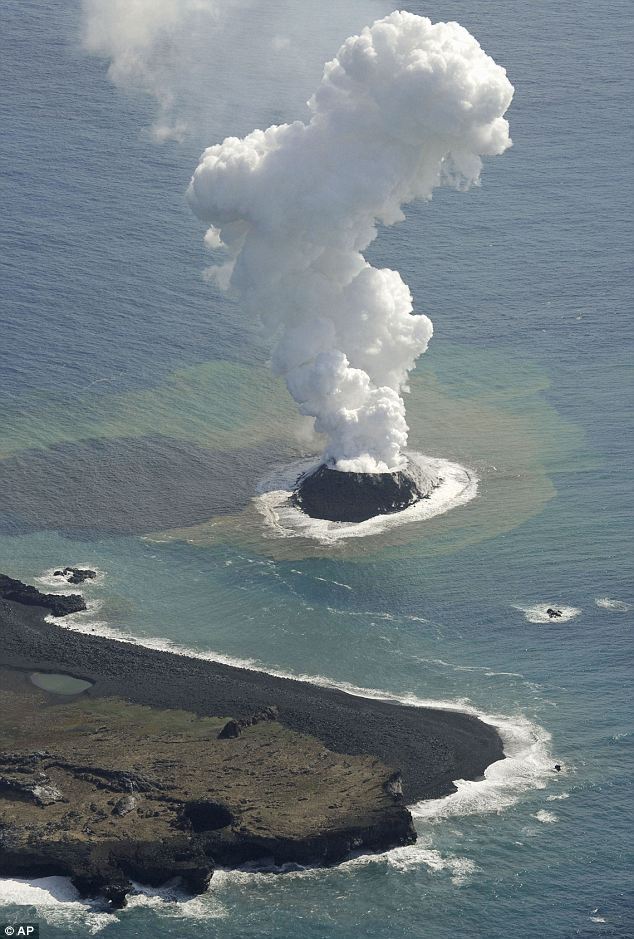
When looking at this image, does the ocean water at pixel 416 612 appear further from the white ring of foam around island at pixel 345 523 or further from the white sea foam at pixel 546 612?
the white ring of foam around island at pixel 345 523

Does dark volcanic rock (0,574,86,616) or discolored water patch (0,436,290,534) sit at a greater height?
discolored water patch (0,436,290,534)

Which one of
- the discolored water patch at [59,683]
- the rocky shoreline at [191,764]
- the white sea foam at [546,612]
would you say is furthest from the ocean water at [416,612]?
the discolored water patch at [59,683]

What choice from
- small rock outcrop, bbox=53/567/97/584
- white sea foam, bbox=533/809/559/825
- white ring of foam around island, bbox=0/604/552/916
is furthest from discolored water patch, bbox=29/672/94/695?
white sea foam, bbox=533/809/559/825

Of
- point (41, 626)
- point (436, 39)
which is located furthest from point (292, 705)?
point (436, 39)

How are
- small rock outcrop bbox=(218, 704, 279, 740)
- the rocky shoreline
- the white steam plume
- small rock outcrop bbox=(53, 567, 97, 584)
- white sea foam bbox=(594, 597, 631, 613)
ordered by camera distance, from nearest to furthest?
the rocky shoreline
small rock outcrop bbox=(218, 704, 279, 740)
white sea foam bbox=(594, 597, 631, 613)
small rock outcrop bbox=(53, 567, 97, 584)
the white steam plume

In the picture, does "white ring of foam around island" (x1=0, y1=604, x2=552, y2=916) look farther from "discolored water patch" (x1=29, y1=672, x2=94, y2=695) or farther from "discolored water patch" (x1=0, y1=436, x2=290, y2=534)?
"discolored water patch" (x1=0, y1=436, x2=290, y2=534)

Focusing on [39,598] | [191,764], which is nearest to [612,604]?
[191,764]
